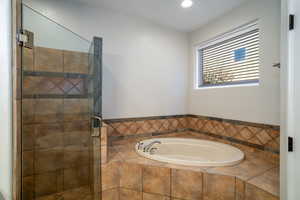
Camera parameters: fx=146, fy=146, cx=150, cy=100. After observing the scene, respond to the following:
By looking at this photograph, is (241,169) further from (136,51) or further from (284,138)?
(136,51)

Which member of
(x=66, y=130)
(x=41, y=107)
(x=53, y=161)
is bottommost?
(x=53, y=161)

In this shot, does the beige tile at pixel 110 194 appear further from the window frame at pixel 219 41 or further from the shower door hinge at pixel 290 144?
the window frame at pixel 219 41

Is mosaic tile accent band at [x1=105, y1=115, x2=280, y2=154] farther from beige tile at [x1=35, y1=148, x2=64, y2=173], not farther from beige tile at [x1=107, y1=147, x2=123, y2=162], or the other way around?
beige tile at [x1=35, y1=148, x2=64, y2=173]

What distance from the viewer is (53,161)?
1661 millimetres

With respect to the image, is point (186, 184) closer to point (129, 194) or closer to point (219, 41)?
point (129, 194)

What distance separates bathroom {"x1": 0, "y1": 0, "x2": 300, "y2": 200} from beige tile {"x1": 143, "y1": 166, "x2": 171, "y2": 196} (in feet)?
0.04

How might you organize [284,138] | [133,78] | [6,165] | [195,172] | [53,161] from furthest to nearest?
[133,78], [53,161], [195,172], [284,138], [6,165]

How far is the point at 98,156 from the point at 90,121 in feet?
1.37

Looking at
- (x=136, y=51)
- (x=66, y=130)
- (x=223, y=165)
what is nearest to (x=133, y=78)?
(x=136, y=51)

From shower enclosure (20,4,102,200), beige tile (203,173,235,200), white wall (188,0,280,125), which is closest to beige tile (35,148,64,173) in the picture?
shower enclosure (20,4,102,200)

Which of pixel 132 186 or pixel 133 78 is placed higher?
pixel 133 78

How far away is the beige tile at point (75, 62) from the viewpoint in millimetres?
1735

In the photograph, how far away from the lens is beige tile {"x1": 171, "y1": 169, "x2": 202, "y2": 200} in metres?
1.40

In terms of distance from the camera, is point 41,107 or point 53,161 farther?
point 53,161
